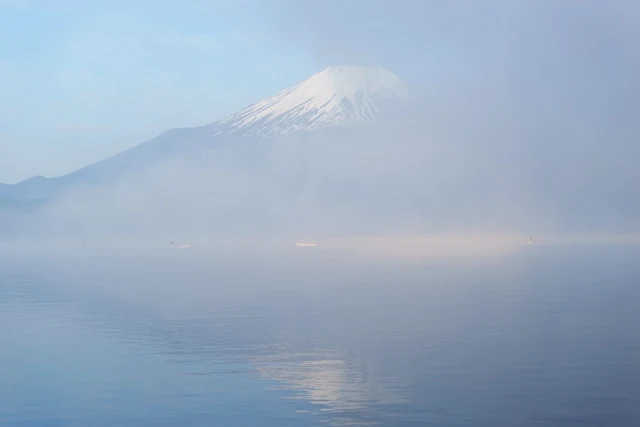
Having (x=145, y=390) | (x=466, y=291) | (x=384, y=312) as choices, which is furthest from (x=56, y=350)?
(x=466, y=291)

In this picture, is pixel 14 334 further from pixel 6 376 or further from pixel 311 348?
pixel 311 348

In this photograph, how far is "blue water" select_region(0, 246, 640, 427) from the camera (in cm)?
1812

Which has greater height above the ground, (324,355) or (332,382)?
(324,355)

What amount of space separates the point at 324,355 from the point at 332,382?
12.3 ft

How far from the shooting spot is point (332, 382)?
20.7 metres

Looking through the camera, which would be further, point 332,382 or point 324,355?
point 324,355

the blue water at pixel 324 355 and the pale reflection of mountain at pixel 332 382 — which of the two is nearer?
the blue water at pixel 324 355

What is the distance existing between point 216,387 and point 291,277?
34.4 meters

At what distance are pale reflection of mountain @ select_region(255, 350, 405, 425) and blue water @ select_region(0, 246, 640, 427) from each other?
0.21 feet

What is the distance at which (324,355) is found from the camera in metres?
24.4

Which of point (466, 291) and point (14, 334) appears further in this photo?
point (466, 291)

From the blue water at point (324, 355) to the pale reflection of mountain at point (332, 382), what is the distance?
6 centimetres

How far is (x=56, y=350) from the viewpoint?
25984 mm

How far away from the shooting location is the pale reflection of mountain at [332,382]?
18.3 meters
